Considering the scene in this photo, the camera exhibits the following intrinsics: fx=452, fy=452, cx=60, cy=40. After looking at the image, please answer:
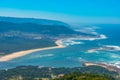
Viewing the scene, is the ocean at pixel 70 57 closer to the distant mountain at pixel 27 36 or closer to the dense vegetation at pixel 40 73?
the dense vegetation at pixel 40 73

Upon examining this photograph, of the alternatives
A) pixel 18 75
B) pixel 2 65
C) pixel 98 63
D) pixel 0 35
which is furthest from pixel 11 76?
pixel 0 35

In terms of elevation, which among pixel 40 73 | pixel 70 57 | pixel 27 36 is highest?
pixel 27 36

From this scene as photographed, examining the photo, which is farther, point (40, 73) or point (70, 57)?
point (70, 57)

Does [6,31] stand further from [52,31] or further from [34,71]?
[34,71]

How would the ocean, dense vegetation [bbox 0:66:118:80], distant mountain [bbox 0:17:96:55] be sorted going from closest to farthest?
dense vegetation [bbox 0:66:118:80] < the ocean < distant mountain [bbox 0:17:96:55]

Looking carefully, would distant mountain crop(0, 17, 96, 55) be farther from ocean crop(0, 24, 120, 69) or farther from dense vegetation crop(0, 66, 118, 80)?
dense vegetation crop(0, 66, 118, 80)

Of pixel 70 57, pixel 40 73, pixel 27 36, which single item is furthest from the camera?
pixel 27 36

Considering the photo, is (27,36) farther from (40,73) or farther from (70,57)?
(40,73)

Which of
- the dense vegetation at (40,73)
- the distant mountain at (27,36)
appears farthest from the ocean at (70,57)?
the distant mountain at (27,36)

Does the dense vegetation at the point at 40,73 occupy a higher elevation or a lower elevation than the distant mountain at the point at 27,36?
lower

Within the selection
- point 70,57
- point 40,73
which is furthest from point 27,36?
point 40,73

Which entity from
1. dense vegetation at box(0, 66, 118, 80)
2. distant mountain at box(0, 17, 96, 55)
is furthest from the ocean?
distant mountain at box(0, 17, 96, 55)
